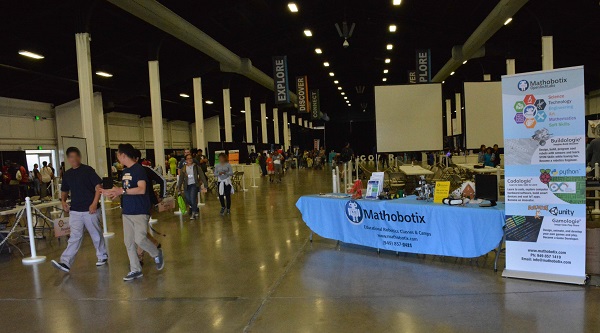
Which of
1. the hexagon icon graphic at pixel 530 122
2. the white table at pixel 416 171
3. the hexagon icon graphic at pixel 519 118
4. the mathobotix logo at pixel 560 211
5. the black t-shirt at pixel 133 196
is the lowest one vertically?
the mathobotix logo at pixel 560 211

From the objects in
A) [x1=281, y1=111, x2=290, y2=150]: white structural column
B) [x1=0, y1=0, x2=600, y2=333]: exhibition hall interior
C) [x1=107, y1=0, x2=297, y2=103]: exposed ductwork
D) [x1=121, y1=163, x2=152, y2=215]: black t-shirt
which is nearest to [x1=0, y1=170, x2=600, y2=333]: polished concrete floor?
[x1=0, y1=0, x2=600, y2=333]: exhibition hall interior

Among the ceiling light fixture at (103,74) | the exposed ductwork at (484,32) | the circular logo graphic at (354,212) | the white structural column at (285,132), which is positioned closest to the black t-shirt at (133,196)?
the circular logo graphic at (354,212)

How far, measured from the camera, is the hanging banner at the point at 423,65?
16.9 meters

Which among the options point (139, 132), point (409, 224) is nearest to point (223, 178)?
point (409, 224)

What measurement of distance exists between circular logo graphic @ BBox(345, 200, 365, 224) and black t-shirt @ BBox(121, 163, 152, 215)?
2.56 metres

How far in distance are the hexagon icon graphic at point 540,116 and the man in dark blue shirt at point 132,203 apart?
13.9ft

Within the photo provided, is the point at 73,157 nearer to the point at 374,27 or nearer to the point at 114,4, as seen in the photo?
the point at 114,4

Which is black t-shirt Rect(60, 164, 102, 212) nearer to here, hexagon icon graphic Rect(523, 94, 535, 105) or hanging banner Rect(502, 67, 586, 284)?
hanging banner Rect(502, 67, 586, 284)

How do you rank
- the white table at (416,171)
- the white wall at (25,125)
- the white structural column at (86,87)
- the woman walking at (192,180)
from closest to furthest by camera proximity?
the woman walking at (192,180), the white table at (416,171), the white structural column at (86,87), the white wall at (25,125)

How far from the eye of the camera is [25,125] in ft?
67.2

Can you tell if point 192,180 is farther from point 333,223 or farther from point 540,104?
point 540,104

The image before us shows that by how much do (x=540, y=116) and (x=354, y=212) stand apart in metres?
2.45

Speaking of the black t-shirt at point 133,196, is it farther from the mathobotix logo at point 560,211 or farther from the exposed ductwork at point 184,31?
the exposed ductwork at point 184,31

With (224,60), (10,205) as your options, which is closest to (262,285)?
(10,205)
